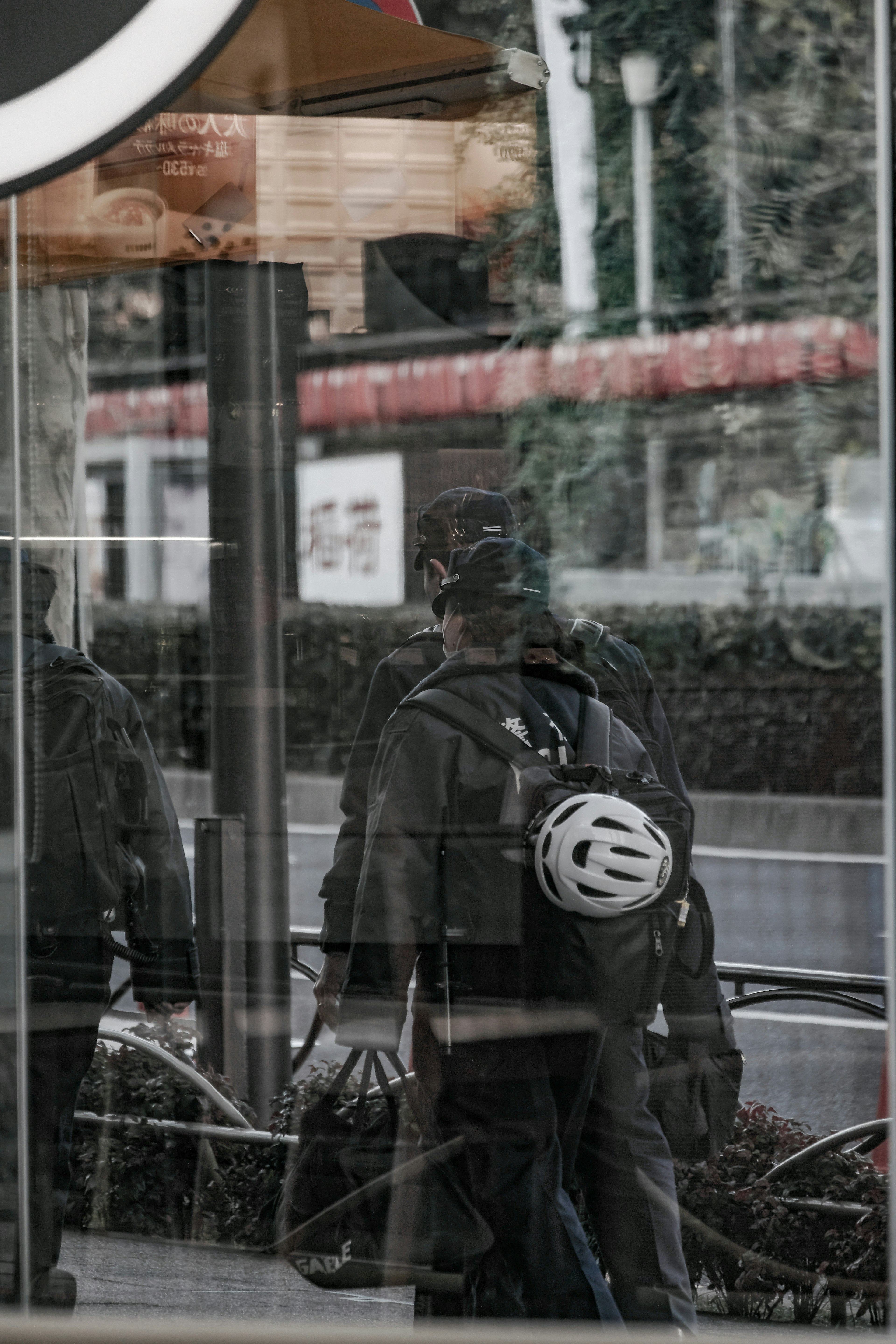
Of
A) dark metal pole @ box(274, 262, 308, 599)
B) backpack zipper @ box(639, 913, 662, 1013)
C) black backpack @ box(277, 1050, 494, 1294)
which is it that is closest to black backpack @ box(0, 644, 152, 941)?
dark metal pole @ box(274, 262, 308, 599)

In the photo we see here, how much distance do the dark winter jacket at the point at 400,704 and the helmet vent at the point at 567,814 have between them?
0.55 feet

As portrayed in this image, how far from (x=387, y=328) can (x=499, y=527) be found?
0.41 m

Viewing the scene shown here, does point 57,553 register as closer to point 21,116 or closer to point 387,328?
point 387,328

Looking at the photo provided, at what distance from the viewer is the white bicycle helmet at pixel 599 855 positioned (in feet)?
7.49

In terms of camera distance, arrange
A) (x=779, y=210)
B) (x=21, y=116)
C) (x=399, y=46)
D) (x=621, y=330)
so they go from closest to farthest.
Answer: (x=21, y=116) → (x=779, y=210) → (x=621, y=330) → (x=399, y=46)

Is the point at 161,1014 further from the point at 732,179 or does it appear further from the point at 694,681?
the point at 732,179

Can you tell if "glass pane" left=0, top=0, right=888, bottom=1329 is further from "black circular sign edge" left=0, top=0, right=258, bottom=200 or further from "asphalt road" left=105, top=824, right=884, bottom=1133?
"black circular sign edge" left=0, top=0, right=258, bottom=200

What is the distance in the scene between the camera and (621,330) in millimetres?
2354

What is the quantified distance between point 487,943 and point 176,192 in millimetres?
1391

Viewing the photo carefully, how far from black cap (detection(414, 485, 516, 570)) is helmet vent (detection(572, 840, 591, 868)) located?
507 mm

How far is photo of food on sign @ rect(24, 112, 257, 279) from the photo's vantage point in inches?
101

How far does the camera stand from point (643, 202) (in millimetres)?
2303

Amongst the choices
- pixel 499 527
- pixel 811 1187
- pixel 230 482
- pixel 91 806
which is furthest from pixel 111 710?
pixel 811 1187

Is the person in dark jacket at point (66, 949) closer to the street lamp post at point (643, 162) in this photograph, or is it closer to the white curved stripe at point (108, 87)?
the street lamp post at point (643, 162)
